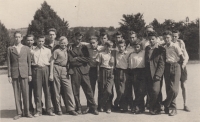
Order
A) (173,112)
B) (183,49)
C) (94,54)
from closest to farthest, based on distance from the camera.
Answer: (173,112)
(183,49)
(94,54)

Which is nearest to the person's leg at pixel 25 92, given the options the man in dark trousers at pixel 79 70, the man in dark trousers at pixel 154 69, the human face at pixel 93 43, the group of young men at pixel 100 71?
the group of young men at pixel 100 71

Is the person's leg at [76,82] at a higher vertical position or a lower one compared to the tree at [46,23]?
lower

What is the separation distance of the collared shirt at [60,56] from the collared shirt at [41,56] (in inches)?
8.2

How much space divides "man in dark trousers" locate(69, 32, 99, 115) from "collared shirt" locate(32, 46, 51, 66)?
2.04ft

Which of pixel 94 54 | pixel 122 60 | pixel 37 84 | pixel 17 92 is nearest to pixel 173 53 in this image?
pixel 122 60

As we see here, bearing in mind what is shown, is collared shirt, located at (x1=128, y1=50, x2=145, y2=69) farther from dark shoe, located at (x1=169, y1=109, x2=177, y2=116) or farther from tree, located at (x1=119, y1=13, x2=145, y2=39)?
→ tree, located at (x1=119, y1=13, x2=145, y2=39)

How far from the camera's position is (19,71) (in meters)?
5.96

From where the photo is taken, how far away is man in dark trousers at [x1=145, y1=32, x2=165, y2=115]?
5887 millimetres

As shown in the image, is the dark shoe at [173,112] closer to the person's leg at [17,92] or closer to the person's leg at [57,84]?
the person's leg at [57,84]

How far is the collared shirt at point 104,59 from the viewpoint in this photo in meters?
6.23

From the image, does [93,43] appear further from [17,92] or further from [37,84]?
[17,92]

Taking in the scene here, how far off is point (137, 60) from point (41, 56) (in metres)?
2.48

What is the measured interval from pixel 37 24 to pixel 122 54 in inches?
739

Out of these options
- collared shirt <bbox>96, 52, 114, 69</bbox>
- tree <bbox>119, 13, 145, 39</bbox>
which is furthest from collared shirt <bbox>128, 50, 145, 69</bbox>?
tree <bbox>119, 13, 145, 39</bbox>
